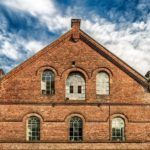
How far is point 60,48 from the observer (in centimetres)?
2881

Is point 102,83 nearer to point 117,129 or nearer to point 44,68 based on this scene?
point 117,129

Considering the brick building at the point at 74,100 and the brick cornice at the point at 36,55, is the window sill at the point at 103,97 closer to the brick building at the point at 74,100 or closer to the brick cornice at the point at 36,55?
the brick building at the point at 74,100

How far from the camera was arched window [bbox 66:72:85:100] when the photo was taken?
28172 mm

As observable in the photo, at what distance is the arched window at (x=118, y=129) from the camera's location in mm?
27500

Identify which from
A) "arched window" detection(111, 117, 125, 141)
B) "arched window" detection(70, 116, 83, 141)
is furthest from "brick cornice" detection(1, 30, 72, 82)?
"arched window" detection(111, 117, 125, 141)

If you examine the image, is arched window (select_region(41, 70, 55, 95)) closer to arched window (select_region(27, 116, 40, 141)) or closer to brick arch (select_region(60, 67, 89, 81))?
brick arch (select_region(60, 67, 89, 81))

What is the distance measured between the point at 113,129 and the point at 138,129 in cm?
188

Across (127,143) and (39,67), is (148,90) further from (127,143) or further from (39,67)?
(39,67)

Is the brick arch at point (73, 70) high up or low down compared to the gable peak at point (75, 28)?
down

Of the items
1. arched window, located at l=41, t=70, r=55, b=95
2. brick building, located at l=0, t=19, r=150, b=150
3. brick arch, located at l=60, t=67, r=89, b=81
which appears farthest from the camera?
brick arch, located at l=60, t=67, r=89, b=81

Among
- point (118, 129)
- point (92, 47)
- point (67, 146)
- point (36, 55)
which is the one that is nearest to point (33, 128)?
point (67, 146)

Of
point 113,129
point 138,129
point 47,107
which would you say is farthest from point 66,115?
point 138,129

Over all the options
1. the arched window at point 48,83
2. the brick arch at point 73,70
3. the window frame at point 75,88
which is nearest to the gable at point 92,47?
the arched window at point 48,83

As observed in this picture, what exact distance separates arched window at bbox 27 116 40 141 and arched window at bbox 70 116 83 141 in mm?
2555
